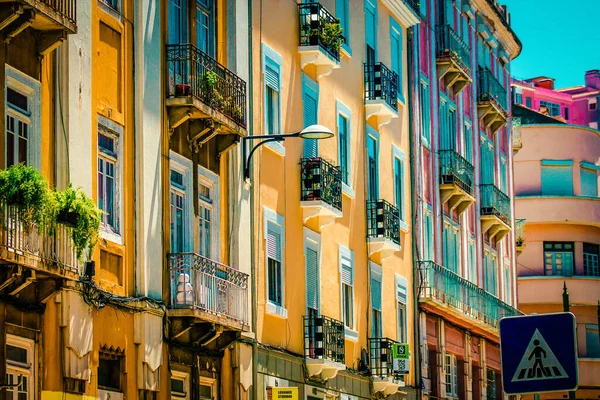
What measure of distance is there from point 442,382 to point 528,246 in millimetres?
23029

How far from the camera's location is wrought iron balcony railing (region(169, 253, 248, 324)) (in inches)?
1086

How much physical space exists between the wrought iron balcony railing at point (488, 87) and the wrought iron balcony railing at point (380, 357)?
58.3 ft

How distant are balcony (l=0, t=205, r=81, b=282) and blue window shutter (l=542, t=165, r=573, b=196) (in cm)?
4911

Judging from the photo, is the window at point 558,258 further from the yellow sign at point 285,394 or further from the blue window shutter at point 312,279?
the yellow sign at point 285,394

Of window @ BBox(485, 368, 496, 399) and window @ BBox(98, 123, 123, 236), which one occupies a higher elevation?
window @ BBox(98, 123, 123, 236)

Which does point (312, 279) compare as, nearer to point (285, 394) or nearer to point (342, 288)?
point (342, 288)

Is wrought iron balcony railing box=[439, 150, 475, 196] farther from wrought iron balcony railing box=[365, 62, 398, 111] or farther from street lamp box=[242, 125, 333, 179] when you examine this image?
street lamp box=[242, 125, 333, 179]

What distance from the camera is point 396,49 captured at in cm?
4544

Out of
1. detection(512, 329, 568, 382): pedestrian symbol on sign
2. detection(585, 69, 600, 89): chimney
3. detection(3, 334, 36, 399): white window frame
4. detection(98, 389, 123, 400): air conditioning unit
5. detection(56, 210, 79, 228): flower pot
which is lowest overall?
detection(512, 329, 568, 382): pedestrian symbol on sign

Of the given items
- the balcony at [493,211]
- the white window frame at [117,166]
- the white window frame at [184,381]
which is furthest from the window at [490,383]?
the white window frame at [117,166]

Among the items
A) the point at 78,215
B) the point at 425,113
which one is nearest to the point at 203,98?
the point at 78,215

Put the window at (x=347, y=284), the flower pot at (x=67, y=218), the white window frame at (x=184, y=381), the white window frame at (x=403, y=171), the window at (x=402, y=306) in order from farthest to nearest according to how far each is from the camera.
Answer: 1. the white window frame at (x=403, y=171)
2. the window at (x=402, y=306)
3. the window at (x=347, y=284)
4. the white window frame at (x=184, y=381)
5. the flower pot at (x=67, y=218)

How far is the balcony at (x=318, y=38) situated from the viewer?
36281mm

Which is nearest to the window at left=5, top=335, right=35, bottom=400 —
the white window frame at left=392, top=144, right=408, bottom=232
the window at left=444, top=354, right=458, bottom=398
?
the white window frame at left=392, top=144, right=408, bottom=232
